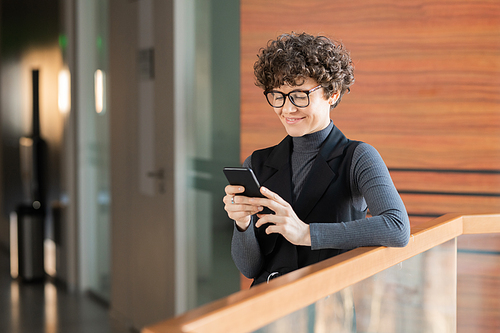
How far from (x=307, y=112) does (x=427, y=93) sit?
1.26 metres

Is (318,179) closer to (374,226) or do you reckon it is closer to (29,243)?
(374,226)

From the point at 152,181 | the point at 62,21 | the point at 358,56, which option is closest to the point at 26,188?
the point at 62,21

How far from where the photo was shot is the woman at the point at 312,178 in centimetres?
140

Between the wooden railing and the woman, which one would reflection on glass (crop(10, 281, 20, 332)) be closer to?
the woman

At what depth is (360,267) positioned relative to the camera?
1280mm

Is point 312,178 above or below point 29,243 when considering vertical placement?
above

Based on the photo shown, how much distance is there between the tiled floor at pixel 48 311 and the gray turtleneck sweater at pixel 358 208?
9.50ft

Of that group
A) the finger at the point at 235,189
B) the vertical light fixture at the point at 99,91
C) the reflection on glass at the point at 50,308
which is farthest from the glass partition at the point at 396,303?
the vertical light fixture at the point at 99,91

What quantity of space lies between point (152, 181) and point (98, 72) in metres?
1.71

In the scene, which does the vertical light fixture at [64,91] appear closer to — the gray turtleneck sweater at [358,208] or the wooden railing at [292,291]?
the gray turtleneck sweater at [358,208]

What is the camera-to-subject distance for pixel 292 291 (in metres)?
1.00

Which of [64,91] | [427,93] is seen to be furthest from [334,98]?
[64,91]

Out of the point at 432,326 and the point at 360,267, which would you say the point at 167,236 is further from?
the point at 360,267

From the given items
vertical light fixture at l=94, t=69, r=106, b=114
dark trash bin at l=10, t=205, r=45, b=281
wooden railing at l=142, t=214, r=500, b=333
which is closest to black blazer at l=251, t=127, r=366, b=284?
wooden railing at l=142, t=214, r=500, b=333
